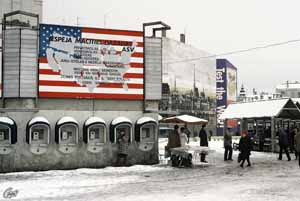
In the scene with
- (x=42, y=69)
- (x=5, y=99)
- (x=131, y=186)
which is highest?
(x=42, y=69)

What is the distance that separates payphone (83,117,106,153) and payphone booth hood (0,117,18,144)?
8.46 ft

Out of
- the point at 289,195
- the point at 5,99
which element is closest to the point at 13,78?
the point at 5,99

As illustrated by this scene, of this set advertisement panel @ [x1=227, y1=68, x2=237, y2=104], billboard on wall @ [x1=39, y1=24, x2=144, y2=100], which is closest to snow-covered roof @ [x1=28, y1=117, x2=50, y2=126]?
billboard on wall @ [x1=39, y1=24, x2=144, y2=100]

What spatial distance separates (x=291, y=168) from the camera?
1911 centimetres

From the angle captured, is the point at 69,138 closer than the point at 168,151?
Yes

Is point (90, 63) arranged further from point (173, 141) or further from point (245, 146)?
point (245, 146)

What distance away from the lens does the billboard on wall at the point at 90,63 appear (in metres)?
18.7

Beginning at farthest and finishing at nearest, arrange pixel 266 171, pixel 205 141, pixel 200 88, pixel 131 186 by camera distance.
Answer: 1. pixel 200 88
2. pixel 205 141
3. pixel 266 171
4. pixel 131 186

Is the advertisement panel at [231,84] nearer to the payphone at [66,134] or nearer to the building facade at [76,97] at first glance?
the building facade at [76,97]

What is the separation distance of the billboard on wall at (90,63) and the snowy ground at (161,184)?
307cm

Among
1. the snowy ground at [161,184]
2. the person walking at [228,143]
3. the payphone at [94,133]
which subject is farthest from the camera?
the person walking at [228,143]

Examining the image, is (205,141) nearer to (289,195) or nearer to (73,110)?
(73,110)

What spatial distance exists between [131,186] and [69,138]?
17.7 feet

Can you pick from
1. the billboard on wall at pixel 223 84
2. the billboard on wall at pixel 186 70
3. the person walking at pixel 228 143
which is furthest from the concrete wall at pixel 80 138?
the billboard on wall at pixel 223 84
